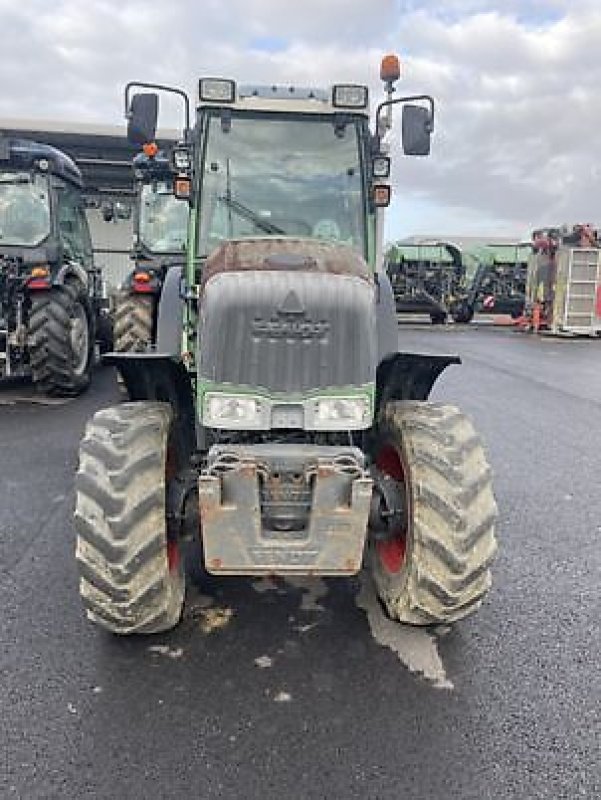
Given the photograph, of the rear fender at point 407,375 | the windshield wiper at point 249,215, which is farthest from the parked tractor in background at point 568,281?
the rear fender at point 407,375

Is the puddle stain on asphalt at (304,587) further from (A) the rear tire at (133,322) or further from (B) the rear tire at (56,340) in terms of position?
(B) the rear tire at (56,340)

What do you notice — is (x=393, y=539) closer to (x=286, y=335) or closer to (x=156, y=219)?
(x=286, y=335)

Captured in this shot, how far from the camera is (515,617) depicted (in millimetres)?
3502

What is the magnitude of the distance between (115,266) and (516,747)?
589 inches

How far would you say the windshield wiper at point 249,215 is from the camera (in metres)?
4.30

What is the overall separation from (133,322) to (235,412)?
17.7ft

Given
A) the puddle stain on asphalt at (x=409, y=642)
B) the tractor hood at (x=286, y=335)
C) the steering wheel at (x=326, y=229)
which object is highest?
the steering wheel at (x=326, y=229)

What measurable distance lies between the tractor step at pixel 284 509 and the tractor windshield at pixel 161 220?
6685 mm

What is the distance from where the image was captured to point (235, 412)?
3.11 meters

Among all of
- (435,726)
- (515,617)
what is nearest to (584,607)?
(515,617)

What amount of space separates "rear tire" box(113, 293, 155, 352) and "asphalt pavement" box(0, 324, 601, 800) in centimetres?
374

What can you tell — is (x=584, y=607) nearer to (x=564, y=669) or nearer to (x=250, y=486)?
(x=564, y=669)

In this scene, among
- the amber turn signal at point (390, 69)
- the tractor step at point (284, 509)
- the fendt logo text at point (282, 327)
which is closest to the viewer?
the tractor step at point (284, 509)

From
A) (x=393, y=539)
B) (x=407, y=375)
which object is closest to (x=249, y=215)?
(x=407, y=375)
